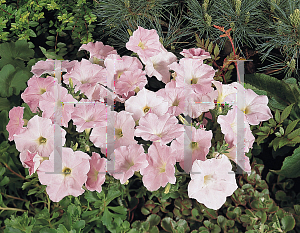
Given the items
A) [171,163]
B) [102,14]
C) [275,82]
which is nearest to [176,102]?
[171,163]

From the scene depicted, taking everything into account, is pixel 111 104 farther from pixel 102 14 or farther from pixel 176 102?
pixel 102 14

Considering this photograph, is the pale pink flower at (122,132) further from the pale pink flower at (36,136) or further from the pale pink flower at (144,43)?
the pale pink flower at (144,43)

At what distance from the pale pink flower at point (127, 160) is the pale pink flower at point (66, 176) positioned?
0.26ft

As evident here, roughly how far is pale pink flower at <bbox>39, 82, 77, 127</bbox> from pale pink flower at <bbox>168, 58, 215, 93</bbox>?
0.34m

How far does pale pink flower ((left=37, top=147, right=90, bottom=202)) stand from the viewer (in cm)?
76

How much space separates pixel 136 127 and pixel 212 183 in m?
0.26

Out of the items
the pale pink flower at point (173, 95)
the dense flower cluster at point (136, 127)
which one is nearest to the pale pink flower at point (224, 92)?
the dense flower cluster at point (136, 127)

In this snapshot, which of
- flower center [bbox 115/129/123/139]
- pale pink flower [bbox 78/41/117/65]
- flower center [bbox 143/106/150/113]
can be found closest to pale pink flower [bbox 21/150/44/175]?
flower center [bbox 115/129/123/139]

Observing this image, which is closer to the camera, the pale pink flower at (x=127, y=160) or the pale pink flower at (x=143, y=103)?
the pale pink flower at (x=127, y=160)

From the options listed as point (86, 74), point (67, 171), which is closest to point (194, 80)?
point (86, 74)

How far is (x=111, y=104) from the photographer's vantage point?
937mm

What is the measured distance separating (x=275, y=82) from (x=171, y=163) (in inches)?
38.9

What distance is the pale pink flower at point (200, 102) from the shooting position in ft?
2.97

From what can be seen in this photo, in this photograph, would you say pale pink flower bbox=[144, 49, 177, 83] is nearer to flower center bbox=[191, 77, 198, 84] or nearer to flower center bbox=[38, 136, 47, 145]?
flower center bbox=[191, 77, 198, 84]
